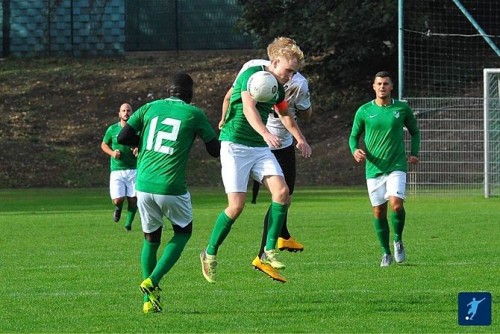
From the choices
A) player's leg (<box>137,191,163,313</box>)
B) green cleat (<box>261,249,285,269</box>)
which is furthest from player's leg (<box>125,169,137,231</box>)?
player's leg (<box>137,191,163,313</box>)

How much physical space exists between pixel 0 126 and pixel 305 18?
9911mm

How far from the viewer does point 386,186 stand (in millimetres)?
14109

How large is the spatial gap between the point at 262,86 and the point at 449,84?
24.5 m

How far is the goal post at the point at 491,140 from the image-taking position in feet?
91.5

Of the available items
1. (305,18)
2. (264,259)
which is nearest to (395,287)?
(264,259)

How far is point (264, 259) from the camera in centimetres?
1256

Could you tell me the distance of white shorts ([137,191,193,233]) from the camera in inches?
404

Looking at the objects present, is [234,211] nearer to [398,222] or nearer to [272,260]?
[272,260]

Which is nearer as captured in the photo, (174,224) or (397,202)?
(174,224)

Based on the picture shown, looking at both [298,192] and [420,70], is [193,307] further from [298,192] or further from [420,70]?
[420,70]

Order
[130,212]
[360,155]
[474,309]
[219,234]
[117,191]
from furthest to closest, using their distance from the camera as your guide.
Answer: [117,191]
[130,212]
[360,155]
[219,234]
[474,309]

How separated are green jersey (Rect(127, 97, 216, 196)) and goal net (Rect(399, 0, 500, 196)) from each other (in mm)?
18916

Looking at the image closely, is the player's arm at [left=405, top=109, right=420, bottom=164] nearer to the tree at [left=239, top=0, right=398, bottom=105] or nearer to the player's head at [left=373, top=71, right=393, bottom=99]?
the player's head at [left=373, top=71, right=393, bottom=99]

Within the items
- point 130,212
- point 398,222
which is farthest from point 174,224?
point 130,212
